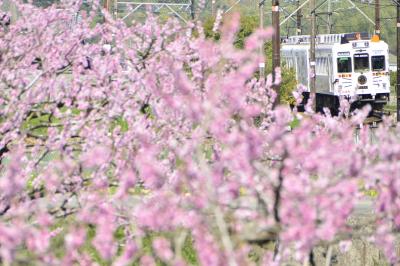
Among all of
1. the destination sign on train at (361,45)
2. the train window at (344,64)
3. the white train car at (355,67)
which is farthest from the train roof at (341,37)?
the train window at (344,64)

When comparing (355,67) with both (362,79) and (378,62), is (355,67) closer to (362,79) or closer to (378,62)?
(362,79)

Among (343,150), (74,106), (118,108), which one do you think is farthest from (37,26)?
(343,150)

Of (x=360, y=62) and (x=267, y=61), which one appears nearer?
(x=360, y=62)

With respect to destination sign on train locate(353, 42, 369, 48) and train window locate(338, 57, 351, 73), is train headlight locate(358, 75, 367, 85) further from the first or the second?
destination sign on train locate(353, 42, 369, 48)

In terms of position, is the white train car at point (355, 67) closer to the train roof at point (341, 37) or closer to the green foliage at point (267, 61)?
the train roof at point (341, 37)

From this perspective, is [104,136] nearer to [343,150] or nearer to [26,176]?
[26,176]

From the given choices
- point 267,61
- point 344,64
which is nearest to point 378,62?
point 344,64

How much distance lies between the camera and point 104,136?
8.38 meters

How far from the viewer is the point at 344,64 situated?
133ft

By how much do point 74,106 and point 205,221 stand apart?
5.45 meters

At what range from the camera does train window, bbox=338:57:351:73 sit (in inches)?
1592

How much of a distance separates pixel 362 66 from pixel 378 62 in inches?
32.5

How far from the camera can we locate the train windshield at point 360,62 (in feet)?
133

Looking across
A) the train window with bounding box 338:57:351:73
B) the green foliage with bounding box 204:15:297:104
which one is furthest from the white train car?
the green foliage with bounding box 204:15:297:104
